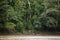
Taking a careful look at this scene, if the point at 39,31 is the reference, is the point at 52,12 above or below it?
above

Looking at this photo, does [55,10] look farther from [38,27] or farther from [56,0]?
[38,27]

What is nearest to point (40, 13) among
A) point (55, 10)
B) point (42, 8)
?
point (42, 8)

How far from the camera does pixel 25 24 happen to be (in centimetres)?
1756

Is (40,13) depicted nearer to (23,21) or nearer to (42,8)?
(42,8)

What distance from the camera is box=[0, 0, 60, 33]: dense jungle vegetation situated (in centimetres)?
1578

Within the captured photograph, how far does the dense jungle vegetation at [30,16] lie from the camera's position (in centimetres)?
1578

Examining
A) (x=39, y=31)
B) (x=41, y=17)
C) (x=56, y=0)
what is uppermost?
(x=56, y=0)

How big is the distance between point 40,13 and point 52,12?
1558 millimetres

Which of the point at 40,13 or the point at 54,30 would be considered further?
the point at 40,13

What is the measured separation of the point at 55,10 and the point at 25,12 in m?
3.19

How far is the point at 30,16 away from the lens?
59.2 feet

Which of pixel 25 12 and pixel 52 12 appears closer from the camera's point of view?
pixel 52 12

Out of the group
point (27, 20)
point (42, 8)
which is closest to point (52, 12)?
point (42, 8)

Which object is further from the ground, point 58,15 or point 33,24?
point 58,15
